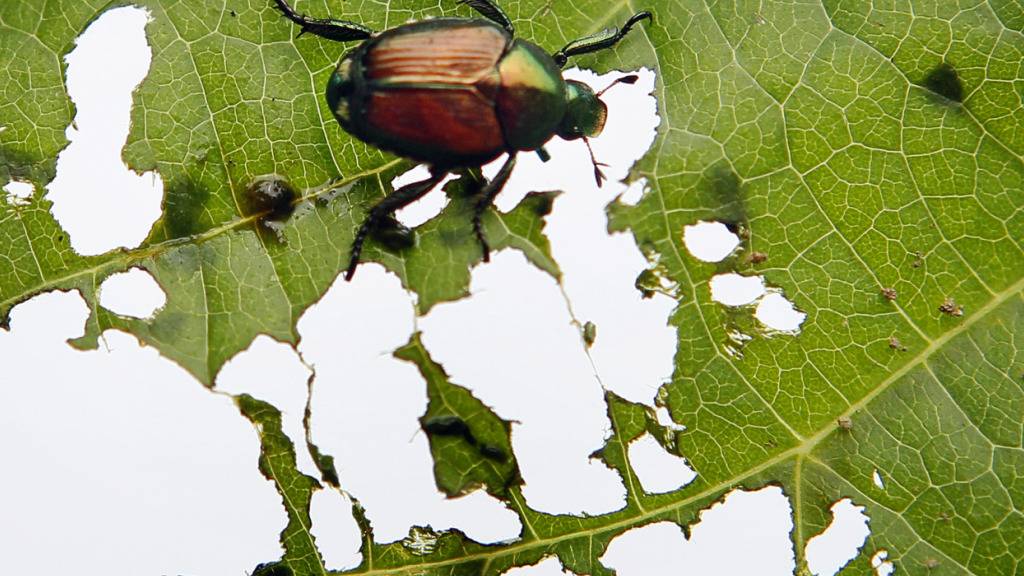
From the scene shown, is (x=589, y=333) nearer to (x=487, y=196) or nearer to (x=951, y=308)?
(x=487, y=196)

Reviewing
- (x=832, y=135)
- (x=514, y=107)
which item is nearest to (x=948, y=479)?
(x=832, y=135)

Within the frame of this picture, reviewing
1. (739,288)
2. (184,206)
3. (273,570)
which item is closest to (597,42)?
(739,288)

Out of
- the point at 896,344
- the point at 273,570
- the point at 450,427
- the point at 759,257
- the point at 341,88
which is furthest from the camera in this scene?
the point at 273,570

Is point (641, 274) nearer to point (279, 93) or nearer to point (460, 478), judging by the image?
point (460, 478)

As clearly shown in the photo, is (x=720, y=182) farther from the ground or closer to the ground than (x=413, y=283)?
closer to the ground

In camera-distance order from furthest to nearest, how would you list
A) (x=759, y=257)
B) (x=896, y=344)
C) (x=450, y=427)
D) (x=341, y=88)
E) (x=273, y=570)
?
(x=273, y=570) < (x=450, y=427) < (x=759, y=257) < (x=896, y=344) < (x=341, y=88)

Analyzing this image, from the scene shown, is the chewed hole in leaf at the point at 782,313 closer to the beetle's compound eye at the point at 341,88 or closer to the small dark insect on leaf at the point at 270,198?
the beetle's compound eye at the point at 341,88
